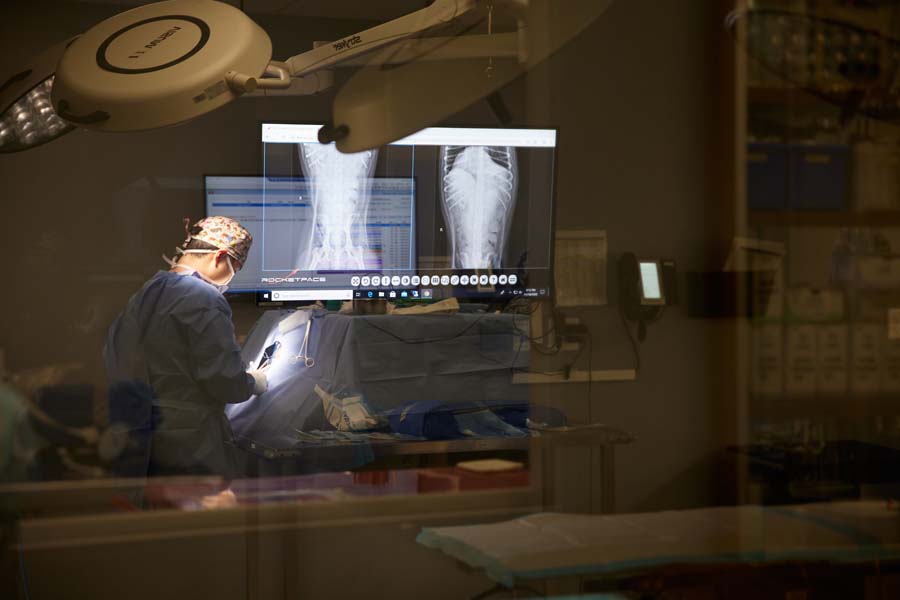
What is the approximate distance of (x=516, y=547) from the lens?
37.9 inches

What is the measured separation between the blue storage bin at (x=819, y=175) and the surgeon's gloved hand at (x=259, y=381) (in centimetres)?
88

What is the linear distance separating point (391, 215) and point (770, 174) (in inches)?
22.6

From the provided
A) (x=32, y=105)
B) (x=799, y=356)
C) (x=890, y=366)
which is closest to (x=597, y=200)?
(x=799, y=356)

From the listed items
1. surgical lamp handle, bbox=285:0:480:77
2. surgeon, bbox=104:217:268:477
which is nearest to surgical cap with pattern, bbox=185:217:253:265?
surgeon, bbox=104:217:268:477

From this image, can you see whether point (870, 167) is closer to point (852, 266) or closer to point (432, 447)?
point (852, 266)

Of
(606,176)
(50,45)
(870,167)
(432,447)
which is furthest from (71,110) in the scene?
(870,167)

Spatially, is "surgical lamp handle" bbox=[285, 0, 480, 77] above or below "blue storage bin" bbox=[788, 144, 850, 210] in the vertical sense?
above

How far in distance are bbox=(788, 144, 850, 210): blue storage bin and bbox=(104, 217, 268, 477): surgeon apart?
0.86 metres

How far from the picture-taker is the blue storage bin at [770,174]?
1.20 meters

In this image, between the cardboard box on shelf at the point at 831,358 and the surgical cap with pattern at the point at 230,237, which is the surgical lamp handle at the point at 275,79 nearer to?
the surgical cap with pattern at the point at 230,237

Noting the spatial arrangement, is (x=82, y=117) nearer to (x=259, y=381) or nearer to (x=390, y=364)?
(x=259, y=381)

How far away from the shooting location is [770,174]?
1207mm

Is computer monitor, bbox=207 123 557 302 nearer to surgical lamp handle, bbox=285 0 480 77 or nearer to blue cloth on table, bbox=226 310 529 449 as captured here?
blue cloth on table, bbox=226 310 529 449

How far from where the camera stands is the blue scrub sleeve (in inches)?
51.9
